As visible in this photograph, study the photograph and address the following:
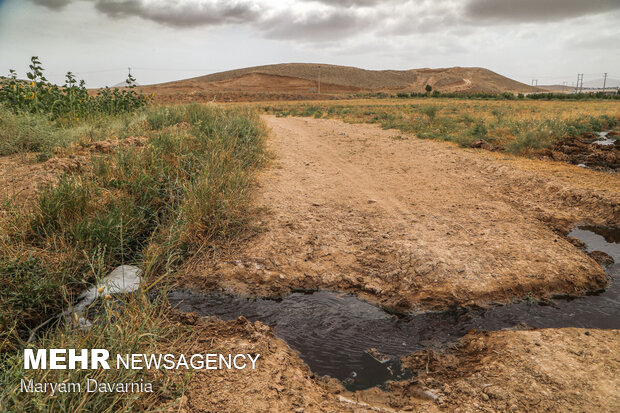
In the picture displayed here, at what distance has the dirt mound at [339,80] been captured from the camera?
77038 millimetres

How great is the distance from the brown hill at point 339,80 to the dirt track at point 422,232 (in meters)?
65.6

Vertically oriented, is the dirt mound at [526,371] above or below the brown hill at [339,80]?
below

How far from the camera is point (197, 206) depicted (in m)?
4.34

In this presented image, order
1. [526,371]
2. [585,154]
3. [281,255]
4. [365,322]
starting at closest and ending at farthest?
1. [526,371]
2. [365,322]
3. [281,255]
4. [585,154]

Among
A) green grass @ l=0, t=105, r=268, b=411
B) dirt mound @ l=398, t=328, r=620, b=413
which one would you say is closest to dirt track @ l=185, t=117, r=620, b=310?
green grass @ l=0, t=105, r=268, b=411

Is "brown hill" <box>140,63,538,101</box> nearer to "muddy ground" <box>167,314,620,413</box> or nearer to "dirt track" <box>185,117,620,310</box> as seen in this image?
"dirt track" <box>185,117,620,310</box>

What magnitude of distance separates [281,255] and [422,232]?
69.0 inches

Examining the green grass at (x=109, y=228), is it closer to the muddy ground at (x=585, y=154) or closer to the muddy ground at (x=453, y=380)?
the muddy ground at (x=453, y=380)

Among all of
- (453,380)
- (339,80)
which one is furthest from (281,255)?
(339,80)

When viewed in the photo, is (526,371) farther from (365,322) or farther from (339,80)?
(339,80)

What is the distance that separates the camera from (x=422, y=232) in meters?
4.60

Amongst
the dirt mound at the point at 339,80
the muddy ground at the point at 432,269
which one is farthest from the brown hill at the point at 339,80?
the muddy ground at the point at 432,269

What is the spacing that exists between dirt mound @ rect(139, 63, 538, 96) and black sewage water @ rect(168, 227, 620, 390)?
68.2 metres

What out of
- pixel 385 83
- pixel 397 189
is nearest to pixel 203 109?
pixel 397 189
